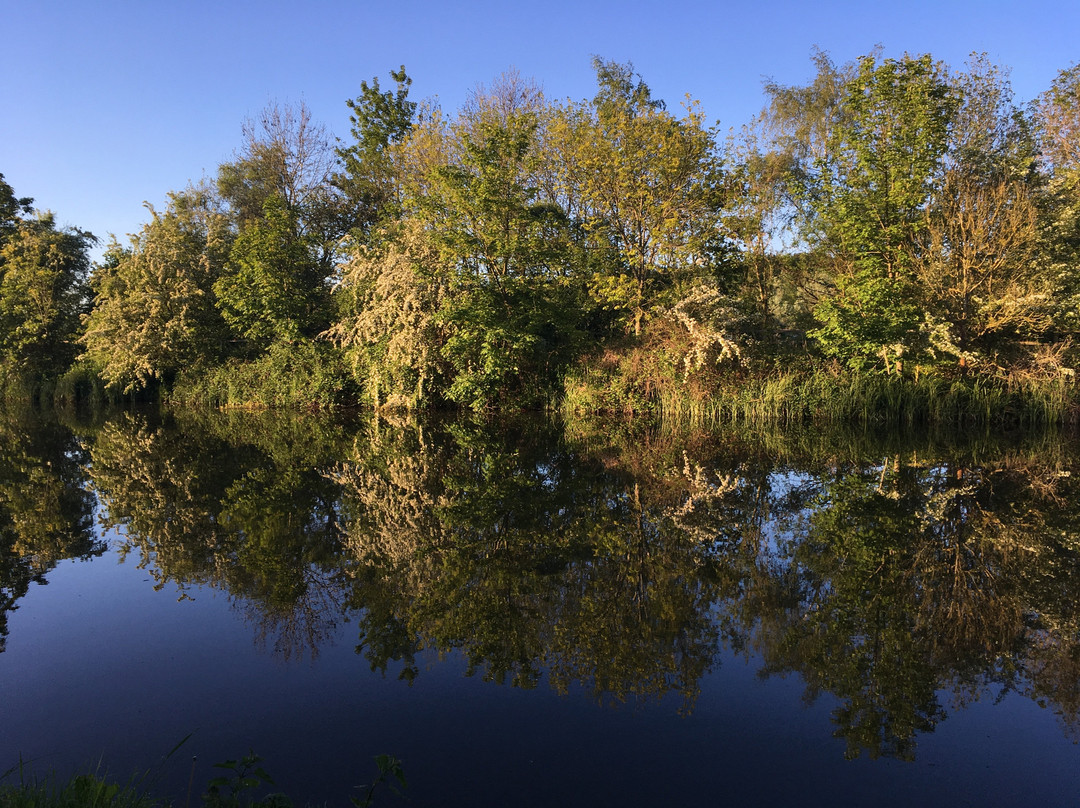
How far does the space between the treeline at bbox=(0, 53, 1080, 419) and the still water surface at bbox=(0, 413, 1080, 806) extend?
28.2ft

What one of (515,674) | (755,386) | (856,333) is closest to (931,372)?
(856,333)

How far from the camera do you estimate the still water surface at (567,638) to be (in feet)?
12.2

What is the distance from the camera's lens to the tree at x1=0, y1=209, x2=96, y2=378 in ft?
112

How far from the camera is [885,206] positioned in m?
18.7

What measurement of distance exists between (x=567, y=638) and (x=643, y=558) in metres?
1.98

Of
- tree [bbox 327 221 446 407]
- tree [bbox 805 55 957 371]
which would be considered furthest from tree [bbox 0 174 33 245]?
tree [bbox 805 55 957 371]

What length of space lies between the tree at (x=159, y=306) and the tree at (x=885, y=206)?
81.5ft

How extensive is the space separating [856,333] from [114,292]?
2921cm

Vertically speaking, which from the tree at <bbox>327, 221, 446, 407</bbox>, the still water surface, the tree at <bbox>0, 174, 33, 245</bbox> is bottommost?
the still water surface

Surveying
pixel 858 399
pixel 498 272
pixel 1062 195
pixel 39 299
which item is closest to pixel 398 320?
pixel 498 272

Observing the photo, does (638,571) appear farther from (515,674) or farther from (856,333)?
(856,333)

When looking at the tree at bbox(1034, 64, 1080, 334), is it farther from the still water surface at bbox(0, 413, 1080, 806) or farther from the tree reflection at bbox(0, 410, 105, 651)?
the tree reflection at bbox(0, 410, 105, 651)

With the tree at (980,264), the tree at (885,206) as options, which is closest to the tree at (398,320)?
the tree at (885,206)

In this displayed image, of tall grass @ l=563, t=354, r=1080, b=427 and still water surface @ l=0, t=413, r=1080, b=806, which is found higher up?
tall grass @ l=563, t=354, r=1080, b=427
